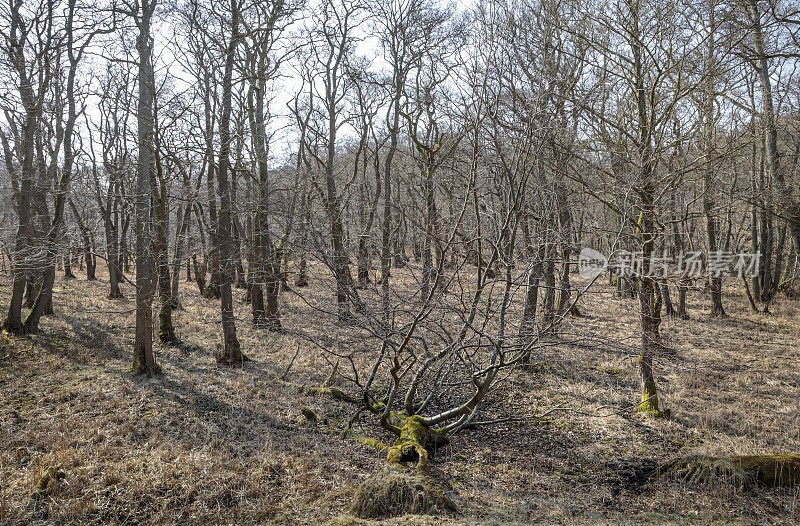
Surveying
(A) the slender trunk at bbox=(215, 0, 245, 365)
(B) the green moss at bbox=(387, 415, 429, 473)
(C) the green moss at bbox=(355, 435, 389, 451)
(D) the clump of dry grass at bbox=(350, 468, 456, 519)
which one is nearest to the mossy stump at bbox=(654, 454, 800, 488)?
(B) the green moss at bbox=(387, 415, 429, 473)

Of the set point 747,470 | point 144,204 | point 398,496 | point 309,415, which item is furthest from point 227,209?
point 747,470

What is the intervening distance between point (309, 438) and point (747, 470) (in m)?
5.26

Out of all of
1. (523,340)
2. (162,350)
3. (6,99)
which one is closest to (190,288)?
(162,350)

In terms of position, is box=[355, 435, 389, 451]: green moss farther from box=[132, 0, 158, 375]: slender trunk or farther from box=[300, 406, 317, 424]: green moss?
box=[132, 0, 158, 375]: slender trunk

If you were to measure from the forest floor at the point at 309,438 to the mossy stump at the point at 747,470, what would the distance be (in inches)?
4.3

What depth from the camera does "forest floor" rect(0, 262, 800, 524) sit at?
4457mm

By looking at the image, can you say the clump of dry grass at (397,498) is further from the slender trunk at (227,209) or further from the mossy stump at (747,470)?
the slender trunk at (227,209)

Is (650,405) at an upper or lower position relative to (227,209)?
lower

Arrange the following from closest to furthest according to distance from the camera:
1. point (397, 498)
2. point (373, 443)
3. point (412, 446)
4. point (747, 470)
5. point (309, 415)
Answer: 1. point (397, 498)
2. point (747, 470)
3. point (412, 446)
4. point (373, 443)
5. point (309, 415)

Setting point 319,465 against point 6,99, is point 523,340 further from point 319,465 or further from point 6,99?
point 6,99

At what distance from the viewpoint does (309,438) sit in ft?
20.4

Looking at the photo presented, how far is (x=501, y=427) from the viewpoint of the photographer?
7.06 m

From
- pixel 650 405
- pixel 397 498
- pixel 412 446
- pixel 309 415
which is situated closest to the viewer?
pixel 397 498

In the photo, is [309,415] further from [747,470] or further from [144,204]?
[747,470]
